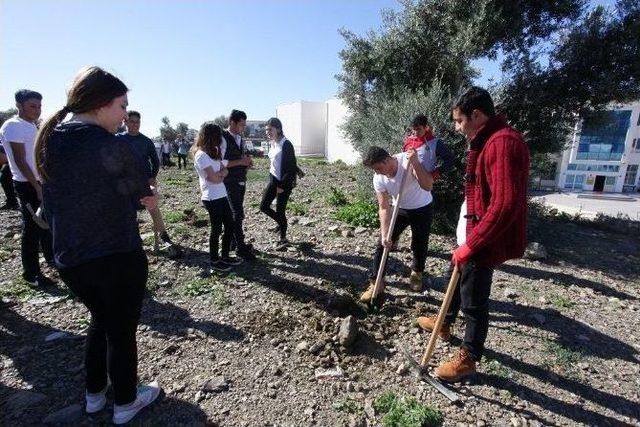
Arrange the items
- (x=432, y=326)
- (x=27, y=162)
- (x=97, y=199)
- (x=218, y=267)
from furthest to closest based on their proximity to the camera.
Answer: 1. (x=218, y=267)
2. (x=27, y=162)
3. (x=432, y=326)
4. (x=97, y=199)

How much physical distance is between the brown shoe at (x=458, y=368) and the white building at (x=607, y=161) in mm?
50152

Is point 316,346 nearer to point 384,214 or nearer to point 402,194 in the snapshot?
point 384,214

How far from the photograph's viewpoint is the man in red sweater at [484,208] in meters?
2.46

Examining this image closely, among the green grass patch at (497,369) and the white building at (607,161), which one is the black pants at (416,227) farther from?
the white building at (607,161)

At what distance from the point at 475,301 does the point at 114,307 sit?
2.56 m

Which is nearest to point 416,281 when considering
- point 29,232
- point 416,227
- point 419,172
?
point 416,227

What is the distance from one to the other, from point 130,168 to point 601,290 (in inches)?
247

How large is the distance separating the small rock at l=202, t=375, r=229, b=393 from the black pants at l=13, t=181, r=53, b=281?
3127mm

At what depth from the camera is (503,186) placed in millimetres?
2439

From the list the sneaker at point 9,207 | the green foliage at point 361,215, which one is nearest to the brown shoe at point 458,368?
the green foliage at point 361,215

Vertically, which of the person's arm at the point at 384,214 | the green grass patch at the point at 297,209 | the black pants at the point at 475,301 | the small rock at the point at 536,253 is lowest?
the small rock at the point at 536,253

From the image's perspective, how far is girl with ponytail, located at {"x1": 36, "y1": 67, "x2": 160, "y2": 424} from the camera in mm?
1998

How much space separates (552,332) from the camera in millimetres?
4004

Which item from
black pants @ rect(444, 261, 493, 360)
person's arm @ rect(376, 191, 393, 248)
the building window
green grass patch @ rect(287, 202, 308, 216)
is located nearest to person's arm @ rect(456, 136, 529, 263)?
black pants @ rect(444, 261, 493, 360)
